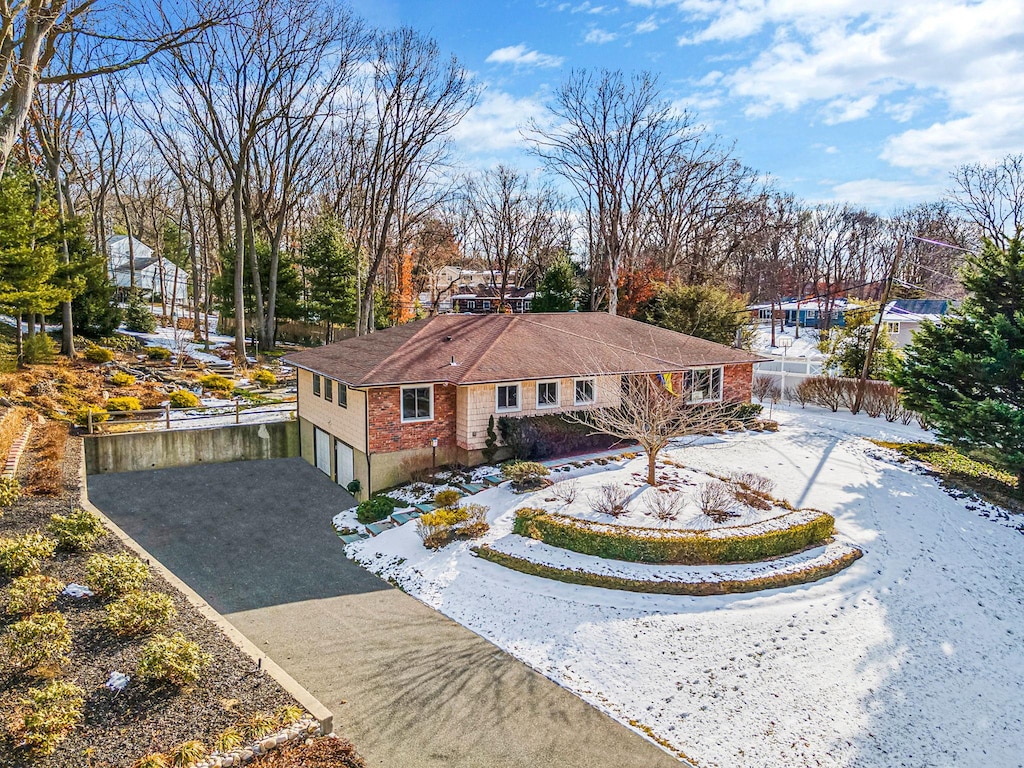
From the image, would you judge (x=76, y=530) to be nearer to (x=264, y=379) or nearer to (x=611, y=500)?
(x=611, y=500)

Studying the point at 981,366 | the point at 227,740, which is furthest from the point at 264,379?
the point at 981,366

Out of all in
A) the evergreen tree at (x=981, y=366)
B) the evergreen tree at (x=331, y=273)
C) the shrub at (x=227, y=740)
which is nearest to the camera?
the shrub at (x=227, y=740)

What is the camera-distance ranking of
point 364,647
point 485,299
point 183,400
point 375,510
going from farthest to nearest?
point 485,299 → point 183,400 → point 375,510 → point 364,647

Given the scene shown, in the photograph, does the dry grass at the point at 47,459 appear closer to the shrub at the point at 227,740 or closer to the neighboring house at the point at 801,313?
the shrub at the point at 227,740

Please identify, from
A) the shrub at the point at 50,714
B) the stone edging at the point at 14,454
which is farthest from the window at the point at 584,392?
the shrub at the point at 50,714

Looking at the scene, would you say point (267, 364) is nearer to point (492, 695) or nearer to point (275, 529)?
point (275, 529)
